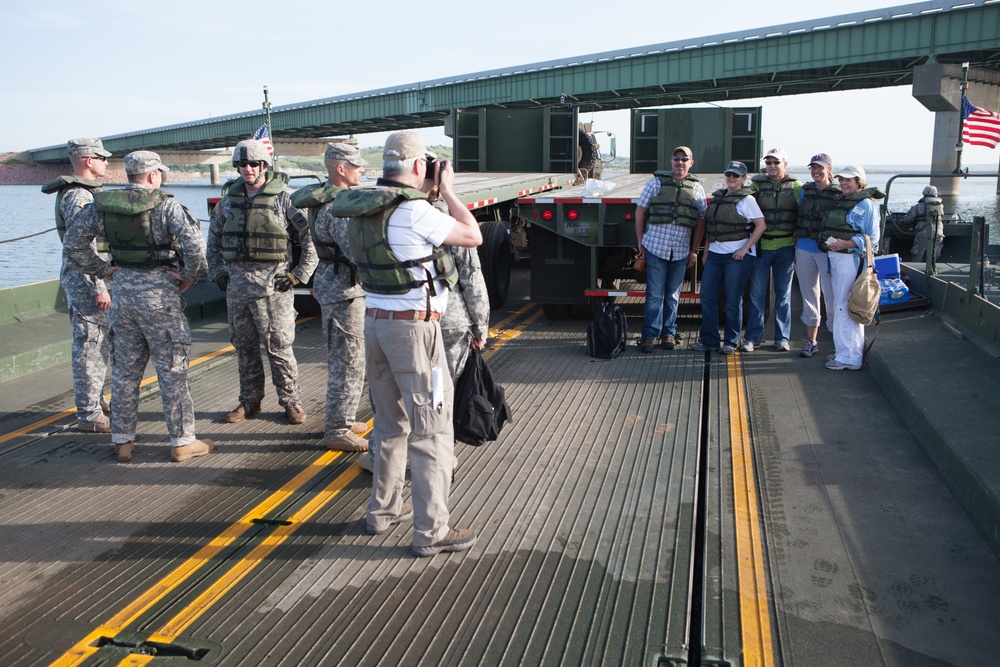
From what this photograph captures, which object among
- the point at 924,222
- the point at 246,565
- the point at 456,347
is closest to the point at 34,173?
the point at 924,222

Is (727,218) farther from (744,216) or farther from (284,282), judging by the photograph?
(284,282)

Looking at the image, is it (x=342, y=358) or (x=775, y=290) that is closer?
(x=342, y=358)

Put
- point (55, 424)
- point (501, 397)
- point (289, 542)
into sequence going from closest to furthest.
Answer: point (289, 542) < point (501, 397) < point (55, 424)

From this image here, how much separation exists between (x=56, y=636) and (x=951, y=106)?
45.9m

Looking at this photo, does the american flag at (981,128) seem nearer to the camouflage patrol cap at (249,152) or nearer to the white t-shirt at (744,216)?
the white t-shirt at (744,216)

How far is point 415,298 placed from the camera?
154 inches

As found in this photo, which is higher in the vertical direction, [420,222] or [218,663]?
[420,222]

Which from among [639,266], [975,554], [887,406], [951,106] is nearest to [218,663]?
[975,554]

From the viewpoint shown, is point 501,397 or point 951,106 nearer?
point 501,397

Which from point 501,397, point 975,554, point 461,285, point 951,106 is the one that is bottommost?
point 975,554

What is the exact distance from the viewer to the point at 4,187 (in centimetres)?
8894

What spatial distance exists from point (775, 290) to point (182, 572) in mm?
6161

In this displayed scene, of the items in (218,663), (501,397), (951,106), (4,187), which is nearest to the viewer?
(218,663)

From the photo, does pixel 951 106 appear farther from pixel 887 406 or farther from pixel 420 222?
pixel 420 222
